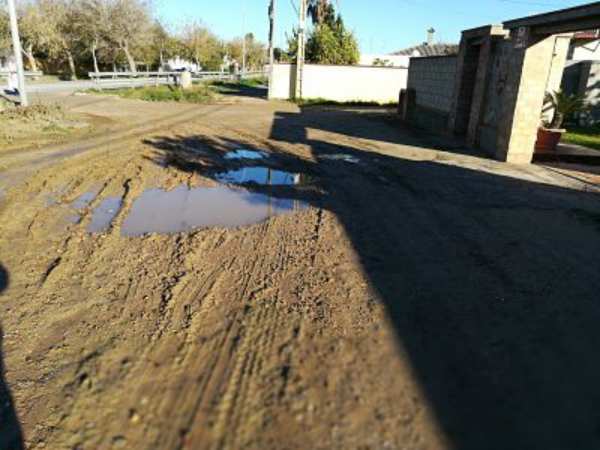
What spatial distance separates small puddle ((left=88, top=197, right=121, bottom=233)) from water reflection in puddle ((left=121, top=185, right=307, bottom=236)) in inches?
9.6

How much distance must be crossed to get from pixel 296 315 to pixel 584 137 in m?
14.7

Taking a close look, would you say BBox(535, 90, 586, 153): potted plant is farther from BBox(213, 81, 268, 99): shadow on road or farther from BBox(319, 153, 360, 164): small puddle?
BBox(213, 81, 268, 99): shadow on road

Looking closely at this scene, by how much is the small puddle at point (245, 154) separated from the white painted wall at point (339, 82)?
19.4m

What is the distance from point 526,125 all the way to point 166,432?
10.7 meters

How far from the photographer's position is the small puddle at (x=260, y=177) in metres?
8.59

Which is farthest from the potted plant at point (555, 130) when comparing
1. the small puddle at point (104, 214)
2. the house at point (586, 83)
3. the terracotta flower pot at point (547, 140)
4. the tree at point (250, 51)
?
the tree at point (250, 51)

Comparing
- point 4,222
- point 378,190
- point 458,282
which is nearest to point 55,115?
point 4,222

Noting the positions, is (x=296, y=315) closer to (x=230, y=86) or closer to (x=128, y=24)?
(x=230, y=86)

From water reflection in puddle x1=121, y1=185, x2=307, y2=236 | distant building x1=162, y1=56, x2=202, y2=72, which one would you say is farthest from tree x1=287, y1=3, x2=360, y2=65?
distant building x1=162, y1=56, x2=202, y2=72

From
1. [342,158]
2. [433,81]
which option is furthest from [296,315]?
[433,81]

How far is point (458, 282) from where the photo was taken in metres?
4.72

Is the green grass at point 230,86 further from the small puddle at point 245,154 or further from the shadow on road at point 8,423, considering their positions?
the shadow on road at point 8,423

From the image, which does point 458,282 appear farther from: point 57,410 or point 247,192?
point 247,192

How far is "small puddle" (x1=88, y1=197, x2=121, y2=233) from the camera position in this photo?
20.2 feet
